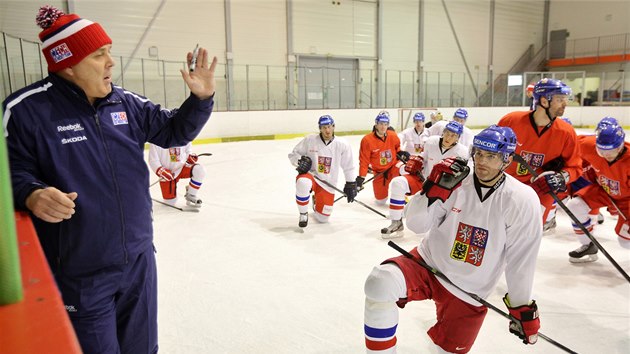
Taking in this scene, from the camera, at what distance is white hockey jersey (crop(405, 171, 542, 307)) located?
7.06ft

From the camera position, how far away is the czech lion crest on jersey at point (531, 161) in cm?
393

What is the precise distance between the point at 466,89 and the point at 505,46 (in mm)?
3522

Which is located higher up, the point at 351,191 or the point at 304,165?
the point at 304,165

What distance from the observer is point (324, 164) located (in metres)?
5.61

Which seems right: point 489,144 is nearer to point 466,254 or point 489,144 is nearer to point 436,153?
point 466,254

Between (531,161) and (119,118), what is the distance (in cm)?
352

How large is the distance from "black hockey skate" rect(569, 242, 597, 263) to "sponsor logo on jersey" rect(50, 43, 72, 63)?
13.6ft

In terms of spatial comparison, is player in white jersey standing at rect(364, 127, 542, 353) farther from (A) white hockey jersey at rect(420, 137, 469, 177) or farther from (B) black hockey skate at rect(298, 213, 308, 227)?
(A) white hockey jersey at rect(420, 137, 469, 177)

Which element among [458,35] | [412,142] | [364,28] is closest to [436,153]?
[412,142]

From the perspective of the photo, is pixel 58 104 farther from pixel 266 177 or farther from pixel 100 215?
pixel 266 177

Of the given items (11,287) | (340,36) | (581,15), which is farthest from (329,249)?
(581,15)

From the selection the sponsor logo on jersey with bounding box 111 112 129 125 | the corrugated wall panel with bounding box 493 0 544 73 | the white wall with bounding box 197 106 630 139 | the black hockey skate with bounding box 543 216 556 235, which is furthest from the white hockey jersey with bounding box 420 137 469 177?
the corrugated wall panel with bounding box 493 0 544 73

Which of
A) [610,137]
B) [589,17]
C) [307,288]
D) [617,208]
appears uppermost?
[589,17]

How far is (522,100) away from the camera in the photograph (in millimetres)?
19219
